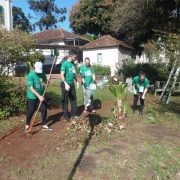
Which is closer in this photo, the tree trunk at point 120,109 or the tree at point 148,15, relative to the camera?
the tree trunk at point 120,109

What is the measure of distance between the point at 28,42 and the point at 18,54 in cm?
44

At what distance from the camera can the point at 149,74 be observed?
1589 centimetres

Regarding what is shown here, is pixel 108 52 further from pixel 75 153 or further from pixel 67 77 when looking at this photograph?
pixel 75 153

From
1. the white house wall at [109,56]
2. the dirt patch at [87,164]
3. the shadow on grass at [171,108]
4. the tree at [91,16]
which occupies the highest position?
the tree at [91,16]

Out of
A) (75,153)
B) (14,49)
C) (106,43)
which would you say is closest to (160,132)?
(75,153)

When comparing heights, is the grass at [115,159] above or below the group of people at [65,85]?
below

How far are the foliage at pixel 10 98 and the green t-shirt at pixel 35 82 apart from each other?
161 centimetres

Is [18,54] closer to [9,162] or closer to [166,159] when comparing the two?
[9,162]

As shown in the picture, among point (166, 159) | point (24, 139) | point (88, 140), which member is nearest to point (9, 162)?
point (24, 139)

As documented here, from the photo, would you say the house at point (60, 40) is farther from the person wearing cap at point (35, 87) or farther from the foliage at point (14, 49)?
the person wearing cap at point (35, 87)

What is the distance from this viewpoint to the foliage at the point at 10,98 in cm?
582

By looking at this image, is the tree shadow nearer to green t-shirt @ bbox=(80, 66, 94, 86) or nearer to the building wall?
green t-shirt @ bbox=(80, 66, 94, 86)

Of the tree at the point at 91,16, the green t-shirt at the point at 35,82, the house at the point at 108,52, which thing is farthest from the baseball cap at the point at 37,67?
the tree at the point at 91,16

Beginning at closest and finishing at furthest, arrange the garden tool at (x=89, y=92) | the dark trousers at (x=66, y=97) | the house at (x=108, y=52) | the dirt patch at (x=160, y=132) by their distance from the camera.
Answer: the dirt patch at (x=160, y=132) < the dark trousers at (x=66, y=97) < the garden tool at (x=89, y=92) < the house at (x=108, y=52)
